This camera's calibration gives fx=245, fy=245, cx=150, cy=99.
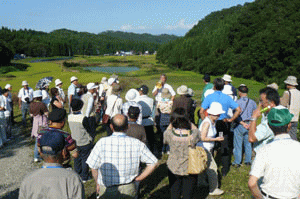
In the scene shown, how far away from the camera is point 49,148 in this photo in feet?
8.63

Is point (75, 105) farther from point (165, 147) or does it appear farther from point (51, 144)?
point (165, 147)

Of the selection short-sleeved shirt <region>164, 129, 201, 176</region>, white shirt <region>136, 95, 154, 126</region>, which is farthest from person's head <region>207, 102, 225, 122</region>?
white shirt <region>136, 95, 154, 126</region>

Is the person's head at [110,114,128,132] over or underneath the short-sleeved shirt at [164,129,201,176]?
over

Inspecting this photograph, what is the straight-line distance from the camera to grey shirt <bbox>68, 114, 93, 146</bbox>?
588 cm

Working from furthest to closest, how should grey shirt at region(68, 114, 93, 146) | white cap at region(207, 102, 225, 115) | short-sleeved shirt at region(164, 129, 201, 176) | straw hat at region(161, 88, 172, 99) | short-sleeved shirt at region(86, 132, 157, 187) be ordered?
straw hat at region(161, 88, 172, 99) → grey shirt at region(68, 114, 93, 146) → white cap at region(207, 102, 225, 115) → short-sleeved shirt at region(164, 129, 201, 176) → short-sleeved shirt at region(86, 132, 157, 187)

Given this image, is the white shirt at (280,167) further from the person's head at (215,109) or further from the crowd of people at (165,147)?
the person's head at (215,109)

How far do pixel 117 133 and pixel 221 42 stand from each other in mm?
57842

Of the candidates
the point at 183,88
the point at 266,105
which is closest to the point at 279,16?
the point at 183,88

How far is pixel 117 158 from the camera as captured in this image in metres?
3.53

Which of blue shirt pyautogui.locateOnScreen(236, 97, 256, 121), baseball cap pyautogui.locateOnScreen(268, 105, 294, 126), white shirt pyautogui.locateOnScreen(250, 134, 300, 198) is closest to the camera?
white shirt pyautogui.locateOnScreen(250, 134, 300, 198)

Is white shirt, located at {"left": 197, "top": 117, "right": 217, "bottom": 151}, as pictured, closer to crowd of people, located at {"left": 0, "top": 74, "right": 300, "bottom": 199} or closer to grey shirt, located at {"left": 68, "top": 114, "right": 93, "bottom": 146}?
crowd of people, located at {"left": 0, "top": 74, "right": 300, "bottom": 199}

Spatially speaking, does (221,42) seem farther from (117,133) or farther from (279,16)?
(117,133)

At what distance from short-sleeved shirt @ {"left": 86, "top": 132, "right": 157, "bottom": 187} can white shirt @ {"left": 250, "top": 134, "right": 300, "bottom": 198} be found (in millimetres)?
1487

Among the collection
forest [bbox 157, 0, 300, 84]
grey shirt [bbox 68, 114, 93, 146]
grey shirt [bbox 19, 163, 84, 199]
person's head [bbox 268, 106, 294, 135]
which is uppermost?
forest [bbox 157, 0, 300, 84]
